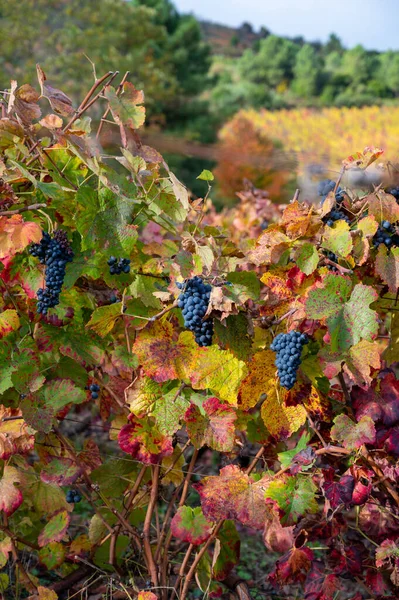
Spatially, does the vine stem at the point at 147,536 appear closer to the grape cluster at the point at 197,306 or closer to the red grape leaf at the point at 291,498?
the red grape leaf at the point at 291,498

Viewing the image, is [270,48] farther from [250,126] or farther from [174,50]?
[250,126]

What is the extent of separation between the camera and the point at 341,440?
1.11 metres

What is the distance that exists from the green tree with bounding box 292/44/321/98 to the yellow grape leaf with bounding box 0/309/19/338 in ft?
93.1

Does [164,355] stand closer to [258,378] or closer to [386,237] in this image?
[258,378]

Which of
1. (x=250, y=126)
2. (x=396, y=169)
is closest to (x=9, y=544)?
(x=396, y=169)

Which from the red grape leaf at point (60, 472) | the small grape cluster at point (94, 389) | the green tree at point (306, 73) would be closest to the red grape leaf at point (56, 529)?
the red grape leaf at point (60, 472)

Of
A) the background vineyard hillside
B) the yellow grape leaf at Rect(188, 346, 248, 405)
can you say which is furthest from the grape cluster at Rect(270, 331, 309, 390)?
the background vineyard hillside

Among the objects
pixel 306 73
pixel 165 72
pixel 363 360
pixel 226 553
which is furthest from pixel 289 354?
pixel 306 73

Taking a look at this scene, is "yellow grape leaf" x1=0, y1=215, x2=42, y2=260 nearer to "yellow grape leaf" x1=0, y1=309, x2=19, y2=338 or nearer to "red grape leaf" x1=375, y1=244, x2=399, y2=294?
"yellow grape leaf" x1=0, y1=309, x2=19, y2=338

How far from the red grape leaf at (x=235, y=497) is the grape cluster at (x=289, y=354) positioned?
0.24 metres

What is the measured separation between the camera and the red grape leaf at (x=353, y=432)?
108 cm

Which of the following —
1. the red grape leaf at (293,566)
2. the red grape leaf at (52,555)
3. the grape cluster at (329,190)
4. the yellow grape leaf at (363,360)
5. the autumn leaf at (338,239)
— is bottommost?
the red grape leaf at (52,555)

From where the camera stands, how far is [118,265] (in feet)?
3.86

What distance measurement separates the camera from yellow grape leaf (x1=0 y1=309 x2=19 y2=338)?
47.3 inches
